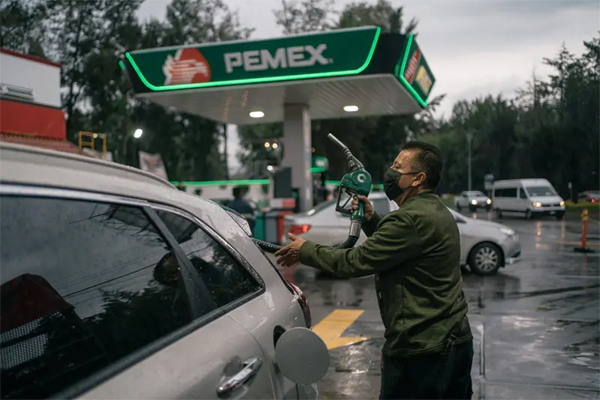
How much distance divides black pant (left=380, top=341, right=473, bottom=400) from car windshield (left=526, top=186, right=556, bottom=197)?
110 ft

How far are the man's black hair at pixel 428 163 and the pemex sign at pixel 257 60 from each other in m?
12.3

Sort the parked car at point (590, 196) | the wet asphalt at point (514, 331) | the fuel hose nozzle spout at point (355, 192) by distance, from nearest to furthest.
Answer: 1. the fuel hose nozzle spout at point (355, 192)
2. the wet asphalt at point (514, 331)
3. the parked car at point (590, 196)

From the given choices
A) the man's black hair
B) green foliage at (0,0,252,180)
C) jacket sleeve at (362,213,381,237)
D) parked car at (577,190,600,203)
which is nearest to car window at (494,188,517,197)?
parked car at (577,190,600,203)

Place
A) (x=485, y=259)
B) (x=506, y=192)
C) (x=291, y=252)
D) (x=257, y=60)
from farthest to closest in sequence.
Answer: (x=506, y=192), (x=257, y=60), (x=485, y=259), (x=291, y=252)

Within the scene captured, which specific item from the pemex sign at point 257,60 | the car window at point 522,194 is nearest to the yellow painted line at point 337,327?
the pemex sign at point 257,60

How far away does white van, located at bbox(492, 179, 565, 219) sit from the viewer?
3325cm

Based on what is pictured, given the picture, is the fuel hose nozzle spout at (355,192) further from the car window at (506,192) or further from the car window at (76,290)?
the car window at (506,192)

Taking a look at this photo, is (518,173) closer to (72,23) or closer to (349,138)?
(349,138)

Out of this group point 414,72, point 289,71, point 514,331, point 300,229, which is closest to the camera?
point 514,331

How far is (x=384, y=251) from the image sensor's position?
2.79 metres

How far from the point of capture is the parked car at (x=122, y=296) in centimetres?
162

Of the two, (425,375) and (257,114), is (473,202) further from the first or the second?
(425,375)

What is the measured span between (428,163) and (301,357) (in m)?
1.33

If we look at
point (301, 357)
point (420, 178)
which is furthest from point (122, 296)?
point (420, 178)
